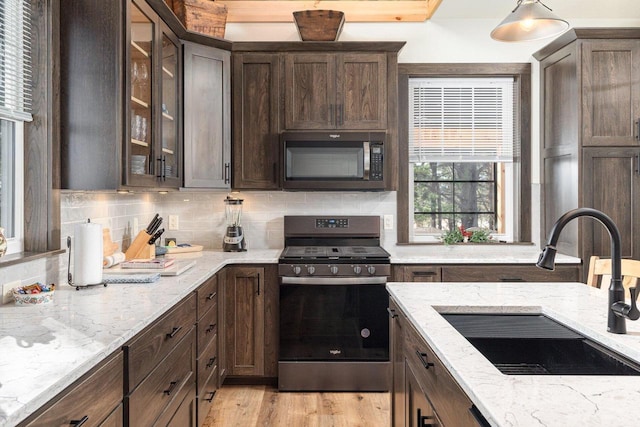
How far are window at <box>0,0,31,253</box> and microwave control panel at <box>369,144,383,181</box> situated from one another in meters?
2.08

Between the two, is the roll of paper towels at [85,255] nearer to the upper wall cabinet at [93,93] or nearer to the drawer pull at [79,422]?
the upper wall cabinet at [93,93]

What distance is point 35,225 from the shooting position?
2059 mm

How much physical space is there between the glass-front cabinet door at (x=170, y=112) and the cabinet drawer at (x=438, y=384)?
Result: 68.3 inches

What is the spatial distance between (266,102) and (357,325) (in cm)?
166

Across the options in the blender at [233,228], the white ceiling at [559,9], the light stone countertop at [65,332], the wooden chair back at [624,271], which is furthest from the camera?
the blender at [233,228]

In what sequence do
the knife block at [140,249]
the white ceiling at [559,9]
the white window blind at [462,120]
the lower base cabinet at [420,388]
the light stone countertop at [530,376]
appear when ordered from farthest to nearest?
1. the white window blind at [462,120]
2. the white ceiling at [559,9]
3. the knife block at [140,249]
4. the lower base cabinet at [420,388]
5. the light stone countertop at [530,376]

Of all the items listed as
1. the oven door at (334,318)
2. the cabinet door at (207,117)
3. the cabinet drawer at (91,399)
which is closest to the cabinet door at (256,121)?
the cabinet door at (207,117)

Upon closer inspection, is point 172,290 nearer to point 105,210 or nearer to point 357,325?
point 105,210

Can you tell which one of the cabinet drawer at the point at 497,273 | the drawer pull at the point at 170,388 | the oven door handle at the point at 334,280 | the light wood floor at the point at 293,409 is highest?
the cabinet drawer at the point at 497,273

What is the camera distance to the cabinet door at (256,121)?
3428 millimetres

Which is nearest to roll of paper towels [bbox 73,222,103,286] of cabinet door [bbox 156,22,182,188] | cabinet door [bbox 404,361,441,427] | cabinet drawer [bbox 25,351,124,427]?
cabinet door [bbox 156,22,182,188]

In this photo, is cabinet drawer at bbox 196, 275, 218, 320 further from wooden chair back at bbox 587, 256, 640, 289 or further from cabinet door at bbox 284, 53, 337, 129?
wooden chair back at bbox 587, 256, 640, 289

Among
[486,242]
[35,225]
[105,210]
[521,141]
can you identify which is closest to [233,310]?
[105,210]

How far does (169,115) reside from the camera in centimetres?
288
